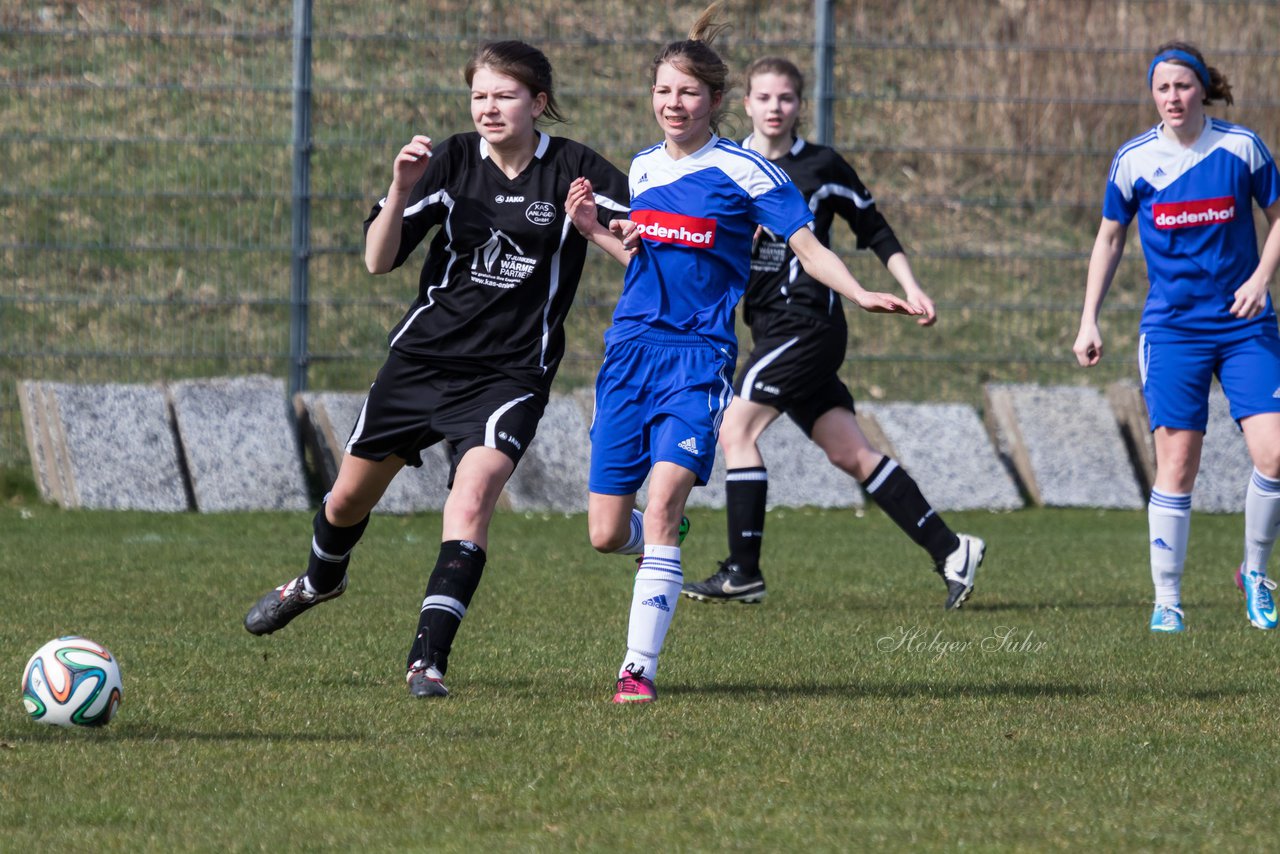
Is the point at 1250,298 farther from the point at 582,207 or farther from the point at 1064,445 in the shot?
the point at 1064,445

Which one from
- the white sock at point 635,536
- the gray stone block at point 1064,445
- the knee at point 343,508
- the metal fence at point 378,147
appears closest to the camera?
the knee at point 343,508

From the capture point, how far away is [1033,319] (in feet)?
42.3

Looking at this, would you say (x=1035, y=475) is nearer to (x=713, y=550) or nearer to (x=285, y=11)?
(x=713, y=550)

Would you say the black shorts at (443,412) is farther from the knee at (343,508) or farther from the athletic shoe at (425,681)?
the athletic shoe at (425,681)

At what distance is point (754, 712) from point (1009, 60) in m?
8.15

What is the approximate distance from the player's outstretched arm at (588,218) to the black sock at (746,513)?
8.26 ft

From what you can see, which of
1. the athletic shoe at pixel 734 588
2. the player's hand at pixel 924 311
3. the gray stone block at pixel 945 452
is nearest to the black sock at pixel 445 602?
the player's hand at pixel 924 311

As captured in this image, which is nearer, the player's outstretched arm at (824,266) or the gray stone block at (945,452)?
the player's outstretched arm at (824,266)

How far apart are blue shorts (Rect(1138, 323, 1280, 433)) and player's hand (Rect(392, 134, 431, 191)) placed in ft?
10.5

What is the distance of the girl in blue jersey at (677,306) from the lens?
5715 millimetres

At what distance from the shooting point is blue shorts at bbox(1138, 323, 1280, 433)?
287 inches

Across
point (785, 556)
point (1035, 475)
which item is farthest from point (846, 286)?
point (1035, 475)

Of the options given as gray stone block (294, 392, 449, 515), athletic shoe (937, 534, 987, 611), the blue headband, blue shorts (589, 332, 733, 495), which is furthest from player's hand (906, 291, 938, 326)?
gray stone block (294, 392, 449, 515)

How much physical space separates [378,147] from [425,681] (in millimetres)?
7276
